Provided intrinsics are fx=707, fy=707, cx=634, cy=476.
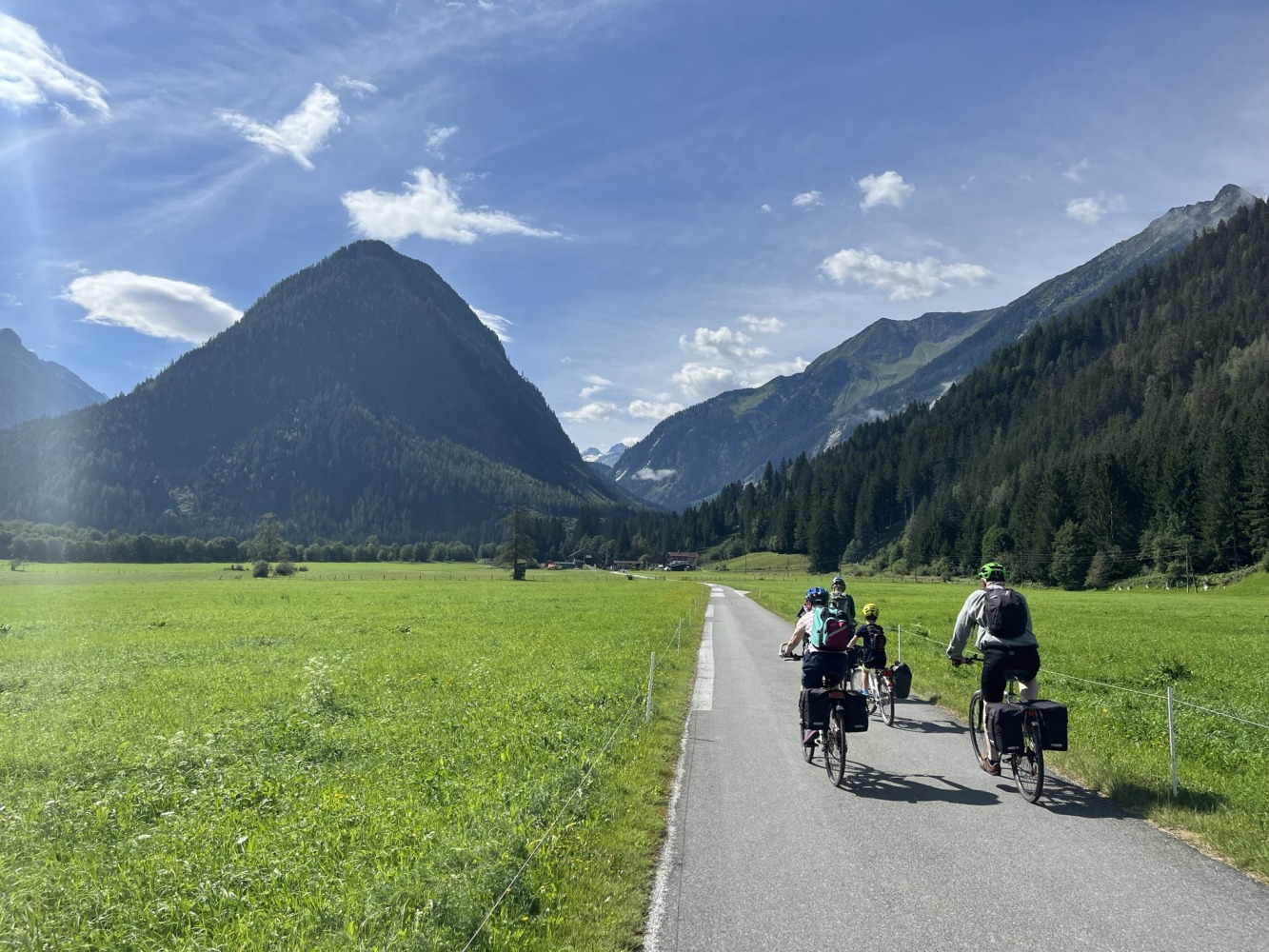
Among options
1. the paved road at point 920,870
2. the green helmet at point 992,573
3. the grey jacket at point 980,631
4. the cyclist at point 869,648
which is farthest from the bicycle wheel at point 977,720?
the cyclist at point 869,648

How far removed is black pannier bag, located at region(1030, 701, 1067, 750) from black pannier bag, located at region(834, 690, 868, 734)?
2253mm

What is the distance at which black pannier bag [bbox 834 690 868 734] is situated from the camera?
34.3 ft

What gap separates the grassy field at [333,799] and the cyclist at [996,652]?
4802 mm

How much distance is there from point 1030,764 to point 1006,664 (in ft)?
4.30

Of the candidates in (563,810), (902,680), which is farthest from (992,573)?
(563,810)

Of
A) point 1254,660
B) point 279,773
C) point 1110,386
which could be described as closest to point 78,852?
point 279,773

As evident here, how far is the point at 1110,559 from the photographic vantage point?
9888 centimetres

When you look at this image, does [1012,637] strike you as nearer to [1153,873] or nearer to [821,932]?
[1153,873]

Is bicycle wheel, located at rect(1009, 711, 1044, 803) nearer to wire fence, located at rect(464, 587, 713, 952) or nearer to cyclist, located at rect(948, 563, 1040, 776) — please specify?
cyclist, located at rect(948, 563, 1040, 776)

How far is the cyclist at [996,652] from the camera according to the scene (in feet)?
32.6

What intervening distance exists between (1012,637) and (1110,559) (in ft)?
356

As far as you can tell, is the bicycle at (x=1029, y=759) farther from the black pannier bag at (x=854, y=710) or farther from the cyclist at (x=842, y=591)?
the cyclist at (x=842, y=591)

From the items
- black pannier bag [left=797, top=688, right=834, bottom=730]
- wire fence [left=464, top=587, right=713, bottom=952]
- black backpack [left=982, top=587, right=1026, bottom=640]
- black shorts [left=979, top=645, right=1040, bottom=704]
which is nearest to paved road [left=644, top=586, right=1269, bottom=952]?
black pannier bag [left=797, top=688, right=834, bottom=730]

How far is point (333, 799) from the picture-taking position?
9344mm
